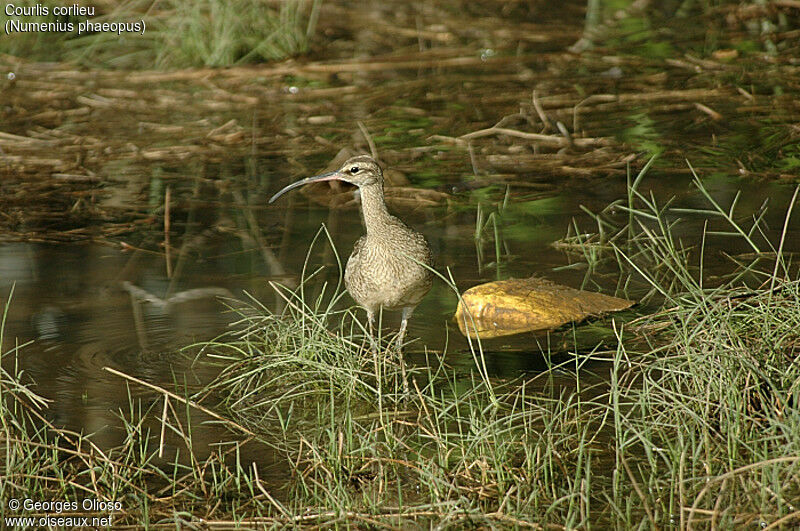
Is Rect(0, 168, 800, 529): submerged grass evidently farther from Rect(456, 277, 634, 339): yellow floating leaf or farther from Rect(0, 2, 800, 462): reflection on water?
Rect(456, 277, 634, 339): yellow floating leaf

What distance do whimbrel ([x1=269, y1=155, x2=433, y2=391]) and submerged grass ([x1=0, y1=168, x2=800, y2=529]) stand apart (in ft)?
1.96

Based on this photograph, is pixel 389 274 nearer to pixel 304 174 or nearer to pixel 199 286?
pixel 199 286

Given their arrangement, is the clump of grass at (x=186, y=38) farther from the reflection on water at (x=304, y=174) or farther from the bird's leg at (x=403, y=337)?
the bird's leg at (x=403, y=337)

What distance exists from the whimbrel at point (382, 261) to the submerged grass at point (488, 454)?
1.96 ft

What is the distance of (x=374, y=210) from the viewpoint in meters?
6.18

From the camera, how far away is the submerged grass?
409cm

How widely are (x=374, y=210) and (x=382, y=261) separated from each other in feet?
1.20

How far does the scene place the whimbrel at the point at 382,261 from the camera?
5.90 m

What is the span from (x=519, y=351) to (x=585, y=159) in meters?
3.67

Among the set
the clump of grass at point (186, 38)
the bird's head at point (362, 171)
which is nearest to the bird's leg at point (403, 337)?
the bird's head at point (362, 171)

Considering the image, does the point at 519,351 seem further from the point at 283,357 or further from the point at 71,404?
the point at 71,404

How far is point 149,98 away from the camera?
11.7m

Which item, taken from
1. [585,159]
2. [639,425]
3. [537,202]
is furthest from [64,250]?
[639,425]

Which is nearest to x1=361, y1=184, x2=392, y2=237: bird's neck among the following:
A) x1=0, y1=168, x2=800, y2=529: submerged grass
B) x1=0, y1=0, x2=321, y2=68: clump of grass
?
x1=0, y1=168, x2=800, y2=529: submerged grass
